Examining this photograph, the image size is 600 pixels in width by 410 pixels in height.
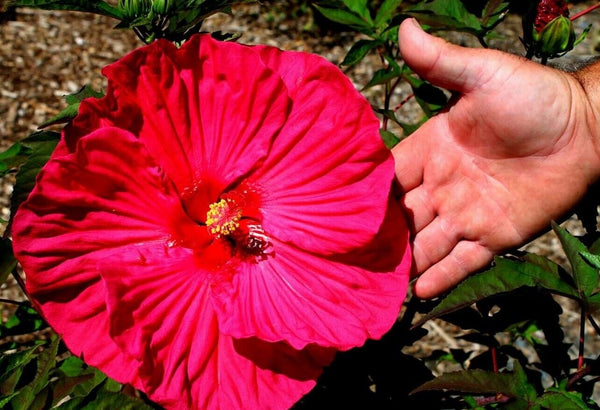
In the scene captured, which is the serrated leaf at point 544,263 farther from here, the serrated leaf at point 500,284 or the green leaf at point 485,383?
the green leaf at point 485,383

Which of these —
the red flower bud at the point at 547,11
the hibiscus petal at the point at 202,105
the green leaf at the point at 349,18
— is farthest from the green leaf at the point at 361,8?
the hibiscus petal at the point at 202,105

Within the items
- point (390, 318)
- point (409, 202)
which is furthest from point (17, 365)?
point (409, 202)

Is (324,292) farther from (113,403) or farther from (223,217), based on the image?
(113,403)

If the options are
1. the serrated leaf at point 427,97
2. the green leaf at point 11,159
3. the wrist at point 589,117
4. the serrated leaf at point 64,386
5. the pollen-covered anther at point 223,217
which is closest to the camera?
the serrated leaf at point 64,386

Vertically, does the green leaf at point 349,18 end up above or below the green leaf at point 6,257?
above

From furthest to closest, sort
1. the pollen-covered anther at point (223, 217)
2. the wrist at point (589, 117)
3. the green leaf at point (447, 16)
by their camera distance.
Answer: the wrist at point (589, 117) < the green leaf at point (447, 16) < the pollen-covered anther at point (223, 217)

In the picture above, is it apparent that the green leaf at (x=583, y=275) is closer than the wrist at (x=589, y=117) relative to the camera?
Yes

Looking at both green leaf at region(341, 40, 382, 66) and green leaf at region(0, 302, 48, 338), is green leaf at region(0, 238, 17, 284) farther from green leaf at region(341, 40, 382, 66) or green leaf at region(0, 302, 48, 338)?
green leaf at region(341, 40, 382, 66)
